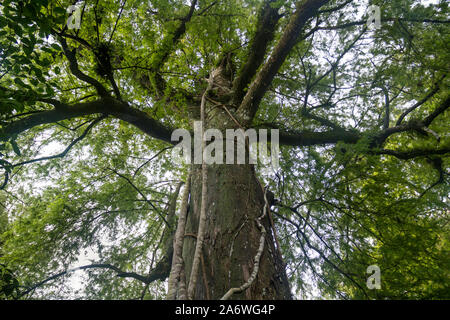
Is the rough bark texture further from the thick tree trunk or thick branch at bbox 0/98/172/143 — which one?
thick branch at bbox 0/98/172/143

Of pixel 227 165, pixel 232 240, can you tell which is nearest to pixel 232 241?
pixel 232 240

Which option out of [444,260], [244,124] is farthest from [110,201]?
[444,260]

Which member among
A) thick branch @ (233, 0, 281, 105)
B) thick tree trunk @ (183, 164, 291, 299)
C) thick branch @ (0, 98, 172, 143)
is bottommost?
thick tree trunk @ (183, 164, 291, 299)

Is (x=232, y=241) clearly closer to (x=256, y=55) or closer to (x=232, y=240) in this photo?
(x=232, y=240)

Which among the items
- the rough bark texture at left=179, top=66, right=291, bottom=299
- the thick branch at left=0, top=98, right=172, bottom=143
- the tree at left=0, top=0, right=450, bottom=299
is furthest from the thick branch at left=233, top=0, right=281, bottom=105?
the rough bark texture at left=179, top=66, right=291, bottom=299

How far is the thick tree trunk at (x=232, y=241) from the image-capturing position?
3.94 feet

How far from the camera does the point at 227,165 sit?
1953 mm

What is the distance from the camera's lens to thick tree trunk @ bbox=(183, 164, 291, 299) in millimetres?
1200

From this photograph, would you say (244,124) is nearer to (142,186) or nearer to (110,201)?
(110,201)

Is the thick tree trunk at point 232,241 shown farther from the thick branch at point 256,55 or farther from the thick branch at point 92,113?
the thick branch at point 256,55

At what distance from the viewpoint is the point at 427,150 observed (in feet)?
7.57

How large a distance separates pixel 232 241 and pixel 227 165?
2.44 feet

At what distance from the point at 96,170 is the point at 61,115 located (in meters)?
1.71

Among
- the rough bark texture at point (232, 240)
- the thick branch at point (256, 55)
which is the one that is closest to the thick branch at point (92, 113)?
the thick branch at point (256, 55)
